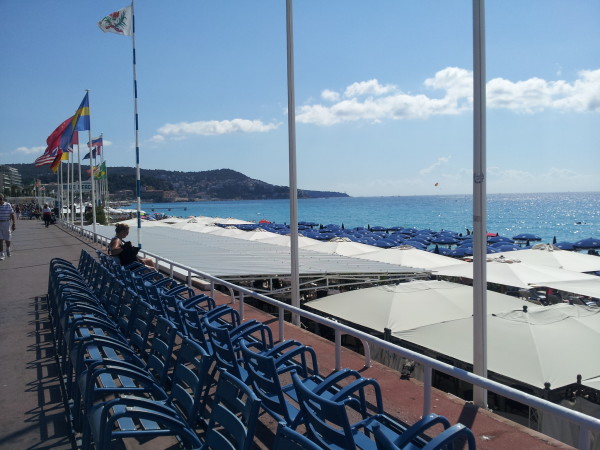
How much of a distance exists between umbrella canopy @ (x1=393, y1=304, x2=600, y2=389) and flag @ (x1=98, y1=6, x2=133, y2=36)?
12128 mm

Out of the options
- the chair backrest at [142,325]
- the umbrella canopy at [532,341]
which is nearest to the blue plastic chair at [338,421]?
the chair backrest at [142,325]

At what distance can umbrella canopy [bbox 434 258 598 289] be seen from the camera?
50.2 ft

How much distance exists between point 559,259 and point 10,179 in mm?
145470

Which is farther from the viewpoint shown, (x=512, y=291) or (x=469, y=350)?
(x=512, y=291)

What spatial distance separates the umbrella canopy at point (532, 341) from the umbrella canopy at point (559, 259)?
10063mm

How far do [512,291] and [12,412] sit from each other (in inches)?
643

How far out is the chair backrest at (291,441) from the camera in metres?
1.99

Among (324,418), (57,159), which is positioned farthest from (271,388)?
(57,159)

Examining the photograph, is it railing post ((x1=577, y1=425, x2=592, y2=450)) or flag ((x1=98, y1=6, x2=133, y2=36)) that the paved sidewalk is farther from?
flag ((x1=98, y1=6, x2=133, y2=36))

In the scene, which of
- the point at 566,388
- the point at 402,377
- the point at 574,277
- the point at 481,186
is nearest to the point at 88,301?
the point at 402,377

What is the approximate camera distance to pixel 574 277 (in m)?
15.8

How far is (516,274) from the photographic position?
1589cm

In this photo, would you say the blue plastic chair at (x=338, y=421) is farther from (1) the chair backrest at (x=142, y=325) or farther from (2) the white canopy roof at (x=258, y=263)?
(2) the white canopy roof at (x=258, y=263)

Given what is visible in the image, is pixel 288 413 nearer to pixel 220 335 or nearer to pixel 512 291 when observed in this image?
pixel 220 335
